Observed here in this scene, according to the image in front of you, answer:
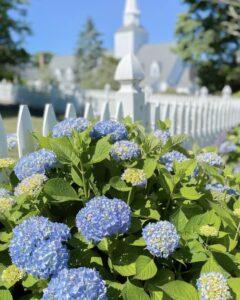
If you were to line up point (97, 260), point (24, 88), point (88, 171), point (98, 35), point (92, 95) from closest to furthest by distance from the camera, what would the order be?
point (97, 260)
point (88, 171)
point (92, 95)
point (24, 88)
point (98, 35)

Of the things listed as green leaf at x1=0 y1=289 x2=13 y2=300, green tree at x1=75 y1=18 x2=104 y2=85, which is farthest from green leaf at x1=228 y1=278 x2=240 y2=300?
green tree at x1=75 y1=18 x2=104 y2=85

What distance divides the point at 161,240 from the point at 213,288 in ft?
0.67

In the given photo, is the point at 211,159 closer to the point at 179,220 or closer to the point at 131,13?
the point at 179,220

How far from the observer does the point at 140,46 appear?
5744 cm

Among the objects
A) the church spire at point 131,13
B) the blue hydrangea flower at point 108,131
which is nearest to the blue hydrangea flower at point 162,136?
the blue hydrangea flower at point 108,131

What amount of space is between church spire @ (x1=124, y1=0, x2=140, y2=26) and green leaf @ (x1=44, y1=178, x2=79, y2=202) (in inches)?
2356

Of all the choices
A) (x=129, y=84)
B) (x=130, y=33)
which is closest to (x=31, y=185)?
(x=129, y=84)

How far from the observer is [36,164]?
1.37 metres

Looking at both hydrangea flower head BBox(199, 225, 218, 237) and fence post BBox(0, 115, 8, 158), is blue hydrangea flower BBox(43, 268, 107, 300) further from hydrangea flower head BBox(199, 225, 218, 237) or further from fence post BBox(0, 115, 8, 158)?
fence post BBox(0, 115, 8, 158)

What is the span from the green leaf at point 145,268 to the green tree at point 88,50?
177 ft

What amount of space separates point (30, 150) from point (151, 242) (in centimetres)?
105

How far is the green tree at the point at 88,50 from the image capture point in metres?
54.2

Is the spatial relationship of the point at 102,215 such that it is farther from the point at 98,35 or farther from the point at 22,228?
the point at 98,35

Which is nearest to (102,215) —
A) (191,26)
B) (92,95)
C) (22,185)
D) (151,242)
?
(151,242)
